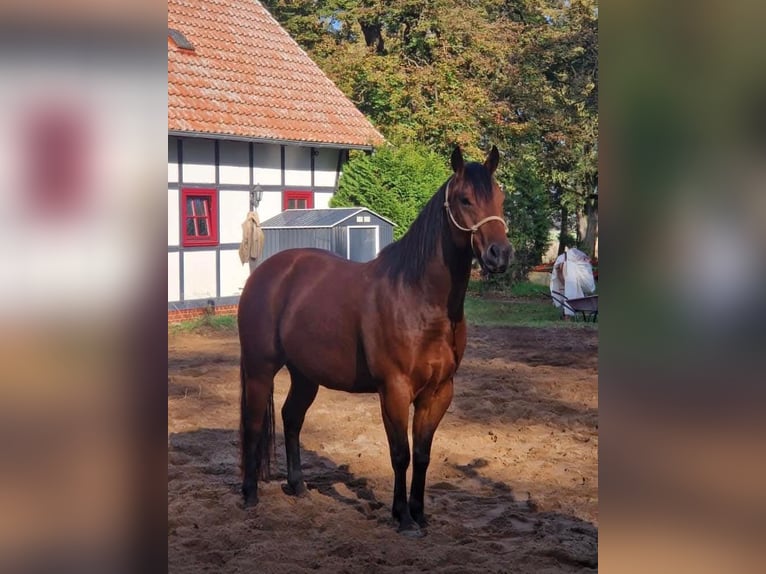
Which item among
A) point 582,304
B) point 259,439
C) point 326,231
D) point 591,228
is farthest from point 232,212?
point 591,228

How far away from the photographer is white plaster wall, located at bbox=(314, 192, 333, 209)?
55.1 ft

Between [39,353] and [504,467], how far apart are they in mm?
5225

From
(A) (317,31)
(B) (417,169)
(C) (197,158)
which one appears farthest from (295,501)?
(A) (317,31)

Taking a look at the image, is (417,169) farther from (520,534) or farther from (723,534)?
(723,534)

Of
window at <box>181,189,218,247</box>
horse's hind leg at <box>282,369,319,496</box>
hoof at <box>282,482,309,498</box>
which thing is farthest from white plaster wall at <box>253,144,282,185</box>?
hoof at <box>282,482,309,498</box>

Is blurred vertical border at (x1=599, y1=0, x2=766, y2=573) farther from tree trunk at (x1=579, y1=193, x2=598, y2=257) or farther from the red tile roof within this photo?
tree trunk at (x1=579, y1=193, x2=598, y2=257)

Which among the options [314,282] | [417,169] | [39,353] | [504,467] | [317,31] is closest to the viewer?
[39,353]

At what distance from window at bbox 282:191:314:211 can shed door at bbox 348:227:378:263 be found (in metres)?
1.44

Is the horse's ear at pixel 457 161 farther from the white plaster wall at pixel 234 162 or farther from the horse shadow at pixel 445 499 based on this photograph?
the white plaster wall at pixel 234 162

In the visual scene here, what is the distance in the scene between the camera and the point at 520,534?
181 inches

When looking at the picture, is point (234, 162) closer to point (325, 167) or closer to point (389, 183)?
point (325, 167)

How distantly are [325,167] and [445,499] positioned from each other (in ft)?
41.0

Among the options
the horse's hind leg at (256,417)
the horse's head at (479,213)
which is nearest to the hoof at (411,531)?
the horse's hind leg at (256,417)

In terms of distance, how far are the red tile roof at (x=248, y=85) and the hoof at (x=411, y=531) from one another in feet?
33.1
